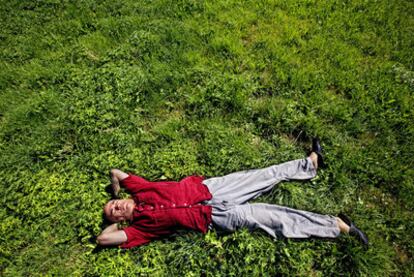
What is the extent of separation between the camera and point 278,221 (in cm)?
353

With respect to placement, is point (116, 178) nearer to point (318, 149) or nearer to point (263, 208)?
point (263, 208)

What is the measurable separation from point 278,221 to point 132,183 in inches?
82.0

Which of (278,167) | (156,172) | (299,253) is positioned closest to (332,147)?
(278,167)

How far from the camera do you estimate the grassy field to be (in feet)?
11.7

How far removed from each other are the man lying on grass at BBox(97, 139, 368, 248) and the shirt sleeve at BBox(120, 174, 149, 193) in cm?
1

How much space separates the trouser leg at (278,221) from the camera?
3482mm

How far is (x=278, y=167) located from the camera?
4016 millimetres

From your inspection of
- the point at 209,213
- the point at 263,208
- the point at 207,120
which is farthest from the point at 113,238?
the point at 207,120

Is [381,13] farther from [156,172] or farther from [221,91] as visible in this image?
[156,172]

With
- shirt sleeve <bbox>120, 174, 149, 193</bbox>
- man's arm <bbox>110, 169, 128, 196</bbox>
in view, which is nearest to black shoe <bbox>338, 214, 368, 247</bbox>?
shirt sleeve <bbox>120, 174, 149, 193</bbox>

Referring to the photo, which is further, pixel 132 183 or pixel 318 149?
pixel 318 149

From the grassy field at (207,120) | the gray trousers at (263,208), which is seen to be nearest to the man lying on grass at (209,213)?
the gray trousers at (263,208)

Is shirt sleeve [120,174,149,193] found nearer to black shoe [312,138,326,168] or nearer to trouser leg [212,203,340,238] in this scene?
trouser leg [212,203,340,238]

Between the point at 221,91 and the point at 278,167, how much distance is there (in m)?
1.75
